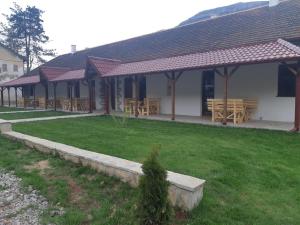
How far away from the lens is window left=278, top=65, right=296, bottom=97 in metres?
9.89

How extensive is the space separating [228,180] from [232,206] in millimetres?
816

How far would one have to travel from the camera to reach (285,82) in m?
10.1

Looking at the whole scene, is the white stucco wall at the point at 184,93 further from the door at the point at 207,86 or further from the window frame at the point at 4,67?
the window frame at the point at 4,67

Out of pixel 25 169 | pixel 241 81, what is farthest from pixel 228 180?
pixel 241 81

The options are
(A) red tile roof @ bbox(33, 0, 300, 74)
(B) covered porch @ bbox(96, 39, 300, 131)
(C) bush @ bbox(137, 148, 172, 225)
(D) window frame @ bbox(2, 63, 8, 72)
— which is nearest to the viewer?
(C) bush @ bbox(137, 148, 172, 225)

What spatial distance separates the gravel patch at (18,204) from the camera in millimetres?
3357

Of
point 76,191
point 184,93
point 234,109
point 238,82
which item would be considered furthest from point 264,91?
point 76,191

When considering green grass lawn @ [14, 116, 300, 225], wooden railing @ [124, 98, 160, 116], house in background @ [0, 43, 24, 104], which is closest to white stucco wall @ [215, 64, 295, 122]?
green grass lawn @ [14, 116, 300, 225]

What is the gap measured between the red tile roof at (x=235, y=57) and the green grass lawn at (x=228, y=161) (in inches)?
86.6

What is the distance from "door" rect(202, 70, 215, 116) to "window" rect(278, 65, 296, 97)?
9.43 feet

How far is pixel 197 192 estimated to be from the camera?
334 cm

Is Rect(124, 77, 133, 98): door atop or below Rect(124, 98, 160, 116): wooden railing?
atop

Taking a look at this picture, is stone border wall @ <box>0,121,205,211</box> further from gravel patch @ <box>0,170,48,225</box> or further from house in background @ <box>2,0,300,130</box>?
house in background @ <box>2,0,300,130</box>

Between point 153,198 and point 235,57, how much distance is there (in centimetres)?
780
